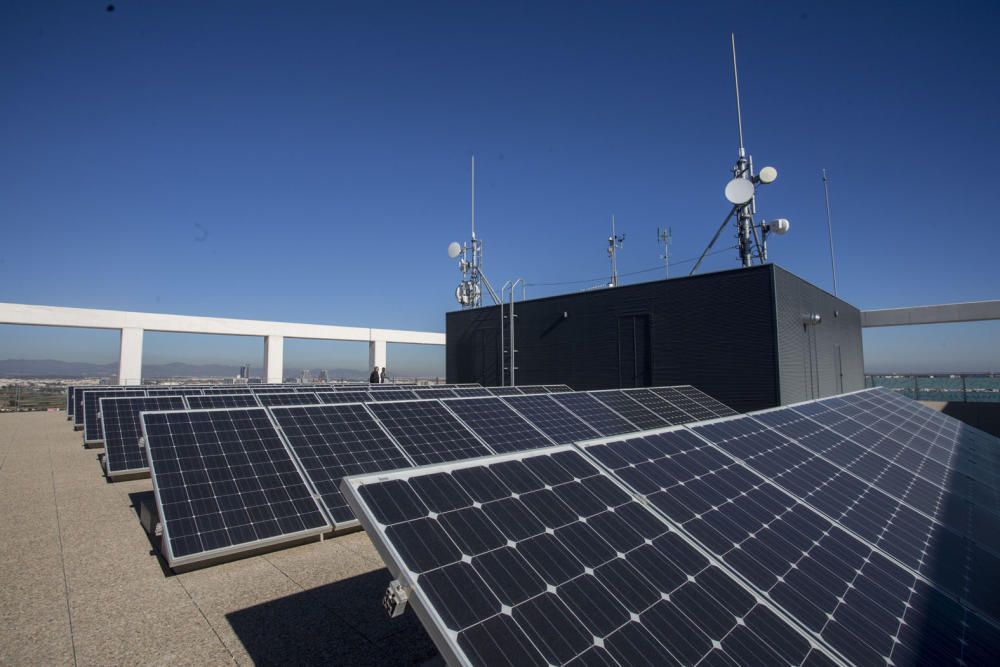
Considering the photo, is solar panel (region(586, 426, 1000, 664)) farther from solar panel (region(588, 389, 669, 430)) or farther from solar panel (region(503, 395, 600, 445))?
solar panel (region(588, 389, 669, 430))

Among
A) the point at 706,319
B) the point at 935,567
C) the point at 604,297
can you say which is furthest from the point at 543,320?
the point at 935,567

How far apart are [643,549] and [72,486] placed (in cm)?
1262

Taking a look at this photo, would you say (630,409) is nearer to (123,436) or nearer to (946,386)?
(123,436)

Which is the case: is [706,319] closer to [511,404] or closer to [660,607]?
[511,404]

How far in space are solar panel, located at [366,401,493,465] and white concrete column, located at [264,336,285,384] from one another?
26.7 meters

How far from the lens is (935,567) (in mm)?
4297

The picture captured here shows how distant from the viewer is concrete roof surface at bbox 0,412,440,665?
171 inches

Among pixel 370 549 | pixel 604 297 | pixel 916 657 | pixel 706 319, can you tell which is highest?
pixel 604 297

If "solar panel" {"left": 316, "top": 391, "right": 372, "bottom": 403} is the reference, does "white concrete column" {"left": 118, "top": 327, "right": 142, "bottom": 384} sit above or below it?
above

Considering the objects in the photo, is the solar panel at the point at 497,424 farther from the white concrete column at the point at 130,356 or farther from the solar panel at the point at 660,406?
the white concrete column at the point at 130,356

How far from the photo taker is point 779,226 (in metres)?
20.3

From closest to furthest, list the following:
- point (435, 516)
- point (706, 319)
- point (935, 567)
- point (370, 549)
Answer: point (435, 516) → point (935, 567) → point (370, 549) → point (706, 319)

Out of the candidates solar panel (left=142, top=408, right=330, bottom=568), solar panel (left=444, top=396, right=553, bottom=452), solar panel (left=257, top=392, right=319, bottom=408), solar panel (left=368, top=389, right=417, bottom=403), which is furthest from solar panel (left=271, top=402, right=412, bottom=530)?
solar panel (left=368, top=389, right=417, bottom=403)

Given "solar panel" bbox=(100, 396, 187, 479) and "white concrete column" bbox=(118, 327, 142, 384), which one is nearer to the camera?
"solar panel" bbox=(100, 396, 187, 479)
